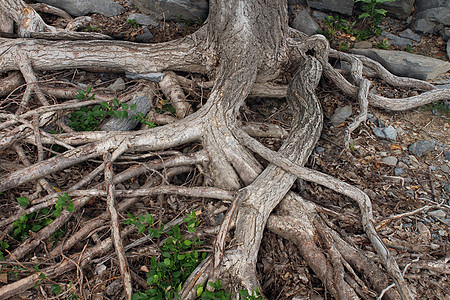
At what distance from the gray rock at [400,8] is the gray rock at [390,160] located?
3.59 meters

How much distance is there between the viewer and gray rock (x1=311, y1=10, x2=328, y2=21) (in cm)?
625

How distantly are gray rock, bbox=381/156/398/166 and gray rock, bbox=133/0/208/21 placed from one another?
150 inches

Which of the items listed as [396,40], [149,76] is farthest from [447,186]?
[149,76]

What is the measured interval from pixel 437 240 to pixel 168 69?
375cm

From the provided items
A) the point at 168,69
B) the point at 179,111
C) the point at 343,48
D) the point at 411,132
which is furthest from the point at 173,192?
the point at 343,48

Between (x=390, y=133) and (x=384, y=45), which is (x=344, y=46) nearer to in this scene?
(x=384, y=45)

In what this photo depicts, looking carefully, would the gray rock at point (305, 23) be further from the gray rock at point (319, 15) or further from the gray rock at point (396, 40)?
the gray rock at point (396, 40)

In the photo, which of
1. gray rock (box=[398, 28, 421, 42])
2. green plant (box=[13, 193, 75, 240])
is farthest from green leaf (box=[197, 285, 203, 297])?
gray rock (box=[398, 28, 421, 42])

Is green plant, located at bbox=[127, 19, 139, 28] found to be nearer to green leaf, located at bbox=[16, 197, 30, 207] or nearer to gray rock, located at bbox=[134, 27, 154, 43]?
gray rock, located at bbox=[134, 27, 154, 43]

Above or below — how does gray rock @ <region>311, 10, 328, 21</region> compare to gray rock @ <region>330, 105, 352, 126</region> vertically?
above

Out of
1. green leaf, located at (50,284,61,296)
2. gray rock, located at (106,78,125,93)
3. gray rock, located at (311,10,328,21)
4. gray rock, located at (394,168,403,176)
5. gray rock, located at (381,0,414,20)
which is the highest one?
gray rock, located at (381,0,414,20)

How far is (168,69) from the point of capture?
4641 millimetres

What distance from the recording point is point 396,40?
5.94 meters

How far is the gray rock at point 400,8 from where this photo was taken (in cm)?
609
